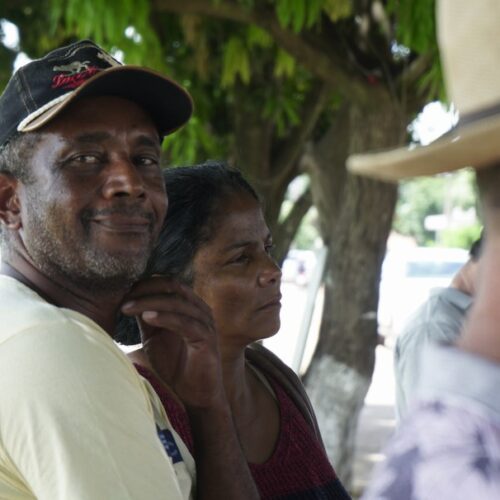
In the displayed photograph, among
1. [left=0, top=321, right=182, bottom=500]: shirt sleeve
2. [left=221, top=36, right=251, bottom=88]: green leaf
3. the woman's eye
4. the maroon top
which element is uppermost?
[left=221, top=36, right=251, bottom=88]: green leaf

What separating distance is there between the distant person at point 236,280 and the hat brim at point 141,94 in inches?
11.1

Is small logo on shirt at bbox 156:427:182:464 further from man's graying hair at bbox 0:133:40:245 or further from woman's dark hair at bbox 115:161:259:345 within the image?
woman's dark hair at bbox 115:161:259:345

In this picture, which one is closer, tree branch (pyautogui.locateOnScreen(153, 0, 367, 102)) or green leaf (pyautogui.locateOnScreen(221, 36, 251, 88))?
tree branch (pyautogui.locateOnScreen(153, 0, 367, 102))

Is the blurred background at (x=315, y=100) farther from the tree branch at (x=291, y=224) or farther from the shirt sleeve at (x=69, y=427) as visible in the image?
the shirt sleeve at (x=69, y=427)

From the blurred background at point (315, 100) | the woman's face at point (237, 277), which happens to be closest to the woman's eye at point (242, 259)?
the woman's face at point (237, 277)

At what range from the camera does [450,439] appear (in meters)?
0.93

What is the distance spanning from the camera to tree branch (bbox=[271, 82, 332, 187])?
22.6 ft

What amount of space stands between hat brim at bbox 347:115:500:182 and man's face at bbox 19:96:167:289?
831mm

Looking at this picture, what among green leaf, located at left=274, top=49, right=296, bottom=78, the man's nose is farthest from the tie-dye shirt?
green leaf, located at left=274, top=49, right=296, bottom=78

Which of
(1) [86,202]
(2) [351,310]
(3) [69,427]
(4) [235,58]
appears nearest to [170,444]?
(3) [69,427]

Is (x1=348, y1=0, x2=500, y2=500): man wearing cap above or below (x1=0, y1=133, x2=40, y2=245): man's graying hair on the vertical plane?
below

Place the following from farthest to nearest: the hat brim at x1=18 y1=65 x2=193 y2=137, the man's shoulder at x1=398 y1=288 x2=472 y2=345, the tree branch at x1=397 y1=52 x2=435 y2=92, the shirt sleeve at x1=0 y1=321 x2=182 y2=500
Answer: the tree branch at x1=397 y1=52 x2=435 y2=92 < the man's shoulder at x1=398 y1=288 x2=472 y2=345 < the hat brim at x1=18 y1=65 x2=193 y2=137 < the shirt sleeve at x1=0 y1=321 x2=182 y2=500

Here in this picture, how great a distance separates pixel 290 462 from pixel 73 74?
38.4 inches

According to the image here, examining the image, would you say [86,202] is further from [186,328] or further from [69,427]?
[69,427]
